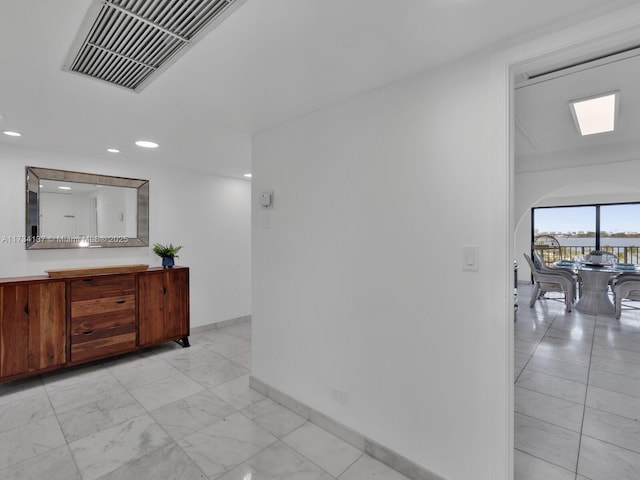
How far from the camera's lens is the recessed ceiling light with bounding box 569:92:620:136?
7.76 feet

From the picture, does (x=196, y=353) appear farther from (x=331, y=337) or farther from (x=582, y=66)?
(x=582, y=66)

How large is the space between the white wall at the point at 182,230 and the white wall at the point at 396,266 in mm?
2252

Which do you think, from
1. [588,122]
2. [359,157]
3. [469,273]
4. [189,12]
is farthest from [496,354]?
[588,122]

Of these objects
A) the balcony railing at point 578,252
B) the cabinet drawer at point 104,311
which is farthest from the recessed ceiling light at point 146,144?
the balcony railing at point 578,252

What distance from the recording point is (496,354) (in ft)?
4.88

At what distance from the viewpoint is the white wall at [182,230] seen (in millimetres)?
3104

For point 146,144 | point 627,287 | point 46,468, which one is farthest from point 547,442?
point 627,287

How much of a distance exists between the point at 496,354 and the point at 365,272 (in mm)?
808

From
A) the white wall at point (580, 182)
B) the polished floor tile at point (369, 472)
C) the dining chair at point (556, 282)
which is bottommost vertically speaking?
the polished floor tile at point (369, 472)

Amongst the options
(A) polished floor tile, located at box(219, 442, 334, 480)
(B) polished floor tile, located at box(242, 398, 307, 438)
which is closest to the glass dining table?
(B) polished floor tile, located at box(242, 398, 307, 438)

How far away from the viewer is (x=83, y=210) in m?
3.49

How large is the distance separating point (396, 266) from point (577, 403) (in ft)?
6.71

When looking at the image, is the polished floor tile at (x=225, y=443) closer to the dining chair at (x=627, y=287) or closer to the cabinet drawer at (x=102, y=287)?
the cabinet drawer at (x=102, y=287)

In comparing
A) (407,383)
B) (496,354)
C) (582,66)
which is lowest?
(407,383)
